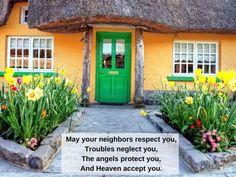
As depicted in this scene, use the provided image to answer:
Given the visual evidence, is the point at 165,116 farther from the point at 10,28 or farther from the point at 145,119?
the point at 10,28

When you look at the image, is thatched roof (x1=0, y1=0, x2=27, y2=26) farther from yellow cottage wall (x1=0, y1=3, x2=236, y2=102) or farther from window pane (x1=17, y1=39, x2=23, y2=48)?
window pane (x1=17, y1=39, x2=23, y2=48)

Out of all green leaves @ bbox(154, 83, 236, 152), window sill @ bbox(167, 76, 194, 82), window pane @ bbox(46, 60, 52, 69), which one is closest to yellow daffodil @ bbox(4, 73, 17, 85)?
green leaves @ bbox(154, 83, 236, 152)

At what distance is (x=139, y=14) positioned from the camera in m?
8.20

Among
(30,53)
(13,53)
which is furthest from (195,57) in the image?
(13,53)

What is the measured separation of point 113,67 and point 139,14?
2.21m

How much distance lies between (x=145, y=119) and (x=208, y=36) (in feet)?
16.0

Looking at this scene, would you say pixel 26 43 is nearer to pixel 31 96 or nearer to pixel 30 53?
pixel 30 53

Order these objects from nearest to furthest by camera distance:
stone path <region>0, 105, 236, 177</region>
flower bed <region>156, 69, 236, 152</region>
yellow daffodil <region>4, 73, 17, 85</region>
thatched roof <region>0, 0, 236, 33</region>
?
stone path <region>0, 105, 236, 177</region>
flower bed <region>156, 69, 236, 152</region>
yellow daffodil <region>4, 73, 17, 85</region>
thatched roof <region>0, 0, 236, 33</region>

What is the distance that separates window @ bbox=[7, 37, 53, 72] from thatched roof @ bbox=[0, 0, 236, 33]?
1064 millimetres

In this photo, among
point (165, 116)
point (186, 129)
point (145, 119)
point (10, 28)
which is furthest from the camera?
point (10, 28)

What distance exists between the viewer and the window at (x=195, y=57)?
10.2 meters

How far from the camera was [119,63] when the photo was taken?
9.82m

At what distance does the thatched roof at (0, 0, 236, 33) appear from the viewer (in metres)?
8.05

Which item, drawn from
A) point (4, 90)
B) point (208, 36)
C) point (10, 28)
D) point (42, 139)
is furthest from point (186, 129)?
point (10, 28)
